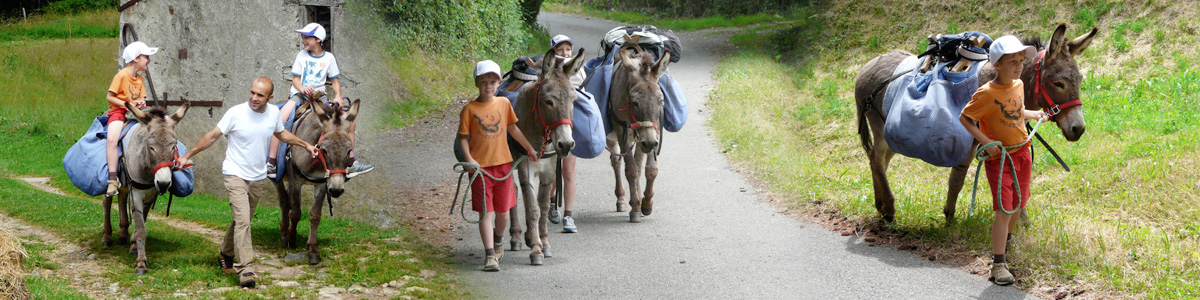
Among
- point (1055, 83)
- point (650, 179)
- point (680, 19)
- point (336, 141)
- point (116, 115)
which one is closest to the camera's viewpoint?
point (1055, 83)

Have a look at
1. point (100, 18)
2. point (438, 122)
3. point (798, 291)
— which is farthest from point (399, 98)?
point (100, 18)

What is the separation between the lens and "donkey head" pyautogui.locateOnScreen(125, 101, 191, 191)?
6641 mm

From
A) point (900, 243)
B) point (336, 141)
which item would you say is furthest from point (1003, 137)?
point (336, 141)

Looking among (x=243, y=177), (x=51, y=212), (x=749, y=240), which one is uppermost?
(x=243, y=177)

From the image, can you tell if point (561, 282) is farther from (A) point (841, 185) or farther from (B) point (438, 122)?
(B) point (438, 122)

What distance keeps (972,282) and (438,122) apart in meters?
9.74

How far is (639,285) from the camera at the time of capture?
19.4ft

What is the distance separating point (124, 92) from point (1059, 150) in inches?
367

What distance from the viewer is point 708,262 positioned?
6539mm

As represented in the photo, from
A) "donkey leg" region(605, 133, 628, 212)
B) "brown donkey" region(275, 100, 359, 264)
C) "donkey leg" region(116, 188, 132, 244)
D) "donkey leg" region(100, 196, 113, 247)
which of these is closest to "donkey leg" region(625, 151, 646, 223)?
"donkey leg" region(605, 133, 628, 212)

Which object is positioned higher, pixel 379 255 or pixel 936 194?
pixel 936 194

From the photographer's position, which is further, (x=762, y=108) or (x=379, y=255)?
(x=762, y=108)

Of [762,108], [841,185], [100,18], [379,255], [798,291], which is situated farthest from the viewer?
[100,18]

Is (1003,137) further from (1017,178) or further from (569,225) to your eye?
(569,225)
